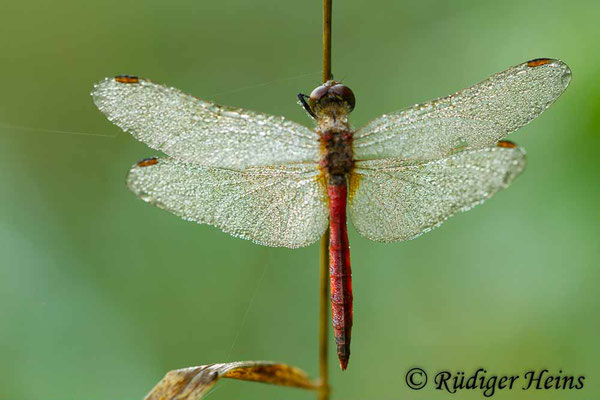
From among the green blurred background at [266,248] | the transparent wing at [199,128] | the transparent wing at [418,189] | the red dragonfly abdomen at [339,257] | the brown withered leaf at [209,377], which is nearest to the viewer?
the brown withered leaf at [209,377]

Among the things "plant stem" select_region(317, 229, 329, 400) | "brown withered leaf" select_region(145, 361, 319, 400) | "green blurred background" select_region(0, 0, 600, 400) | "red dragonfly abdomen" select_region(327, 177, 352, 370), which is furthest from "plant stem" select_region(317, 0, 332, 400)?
"green blurred background" select_region(0, 0, 600, 400)

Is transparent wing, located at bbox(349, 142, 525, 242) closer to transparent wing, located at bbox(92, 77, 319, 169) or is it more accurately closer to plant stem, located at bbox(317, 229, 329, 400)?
transparent wing, located at bbox(92, 77, 319, 169)

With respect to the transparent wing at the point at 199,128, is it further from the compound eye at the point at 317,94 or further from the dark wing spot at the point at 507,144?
the dark wing spot at the point at 507,144

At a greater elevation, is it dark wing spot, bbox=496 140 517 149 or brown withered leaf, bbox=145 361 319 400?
dark wing spot, bbox=496 140 517 149

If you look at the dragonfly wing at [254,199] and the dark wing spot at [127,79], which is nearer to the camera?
the dark wing spot at [127,79]

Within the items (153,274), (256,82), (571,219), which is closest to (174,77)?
(256,82)

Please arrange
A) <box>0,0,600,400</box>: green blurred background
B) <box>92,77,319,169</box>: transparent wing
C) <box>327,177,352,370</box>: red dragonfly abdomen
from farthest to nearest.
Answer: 1. <box>0,0,600,400</box>: green blurred background
2. <box>327,177,352,370</box>: red dragonfly abdomen
3. <box>92,77,319,169</box>: transparent wing

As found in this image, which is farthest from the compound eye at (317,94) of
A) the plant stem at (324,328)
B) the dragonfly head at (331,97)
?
the plant stem at (324,328)
